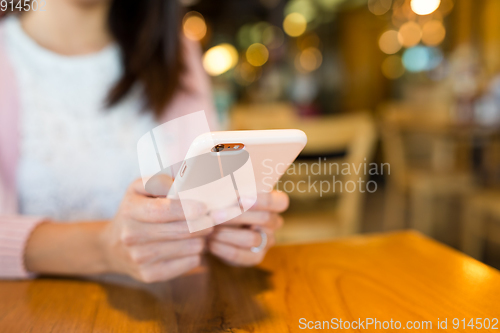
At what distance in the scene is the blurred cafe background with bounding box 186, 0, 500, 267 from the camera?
1.53 metres

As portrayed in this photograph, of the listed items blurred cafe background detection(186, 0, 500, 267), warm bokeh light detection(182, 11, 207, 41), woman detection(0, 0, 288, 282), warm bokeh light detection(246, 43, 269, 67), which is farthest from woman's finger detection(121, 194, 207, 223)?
warm bokeh light detection(246, 43, 269, 67)

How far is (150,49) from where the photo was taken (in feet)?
2.74

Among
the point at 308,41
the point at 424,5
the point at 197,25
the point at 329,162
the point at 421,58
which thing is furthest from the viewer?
the point at 308,41

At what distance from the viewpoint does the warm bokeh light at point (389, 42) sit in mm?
5068

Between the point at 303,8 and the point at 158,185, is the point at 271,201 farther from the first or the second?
the point at 303,8

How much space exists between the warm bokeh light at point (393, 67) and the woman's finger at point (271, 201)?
5085 millimetres

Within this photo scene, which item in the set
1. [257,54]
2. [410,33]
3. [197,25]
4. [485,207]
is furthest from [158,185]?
[257,54]

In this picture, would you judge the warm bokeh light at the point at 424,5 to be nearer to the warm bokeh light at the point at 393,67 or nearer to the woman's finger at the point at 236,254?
the warm bokeh light at the point at 393,67

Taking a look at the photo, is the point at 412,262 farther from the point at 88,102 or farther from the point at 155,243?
the point at 88,102

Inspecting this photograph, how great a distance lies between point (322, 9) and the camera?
246 inches

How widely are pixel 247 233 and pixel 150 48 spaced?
1.71 feet

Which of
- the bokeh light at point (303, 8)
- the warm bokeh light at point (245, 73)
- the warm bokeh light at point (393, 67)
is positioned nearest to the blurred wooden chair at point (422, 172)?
the warm bokeh light at point (393, 67)

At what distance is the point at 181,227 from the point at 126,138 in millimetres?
483

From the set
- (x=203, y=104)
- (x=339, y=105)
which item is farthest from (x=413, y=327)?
(x=339, y=105)
